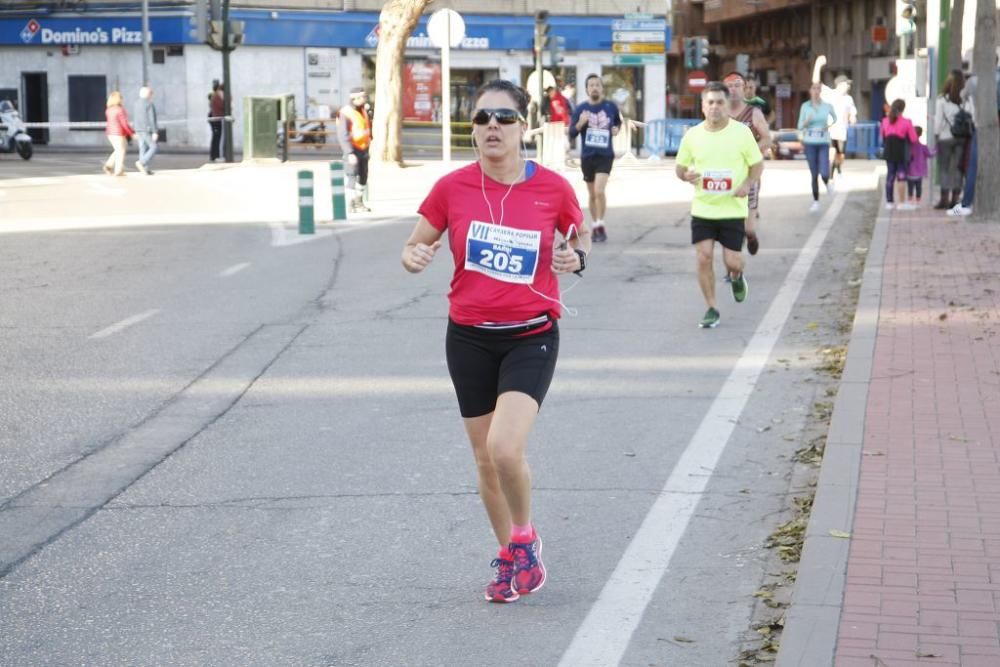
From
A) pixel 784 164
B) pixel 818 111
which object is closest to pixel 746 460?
pixel 818 111

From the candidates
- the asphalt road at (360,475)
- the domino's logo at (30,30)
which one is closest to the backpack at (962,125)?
the asphalt road at (360,475)

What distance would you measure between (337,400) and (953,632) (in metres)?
5.11

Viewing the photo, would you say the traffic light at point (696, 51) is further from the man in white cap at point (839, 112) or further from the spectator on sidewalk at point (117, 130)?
the spectator on sidewalk at point (117, 130)

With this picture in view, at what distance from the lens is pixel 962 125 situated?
22.7 metres

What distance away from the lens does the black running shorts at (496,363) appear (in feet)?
18.8

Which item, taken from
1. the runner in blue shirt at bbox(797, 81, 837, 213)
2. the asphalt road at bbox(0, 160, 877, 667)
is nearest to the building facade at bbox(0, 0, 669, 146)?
the runner in blue shirt at bbox(797, 81, 837, 213)

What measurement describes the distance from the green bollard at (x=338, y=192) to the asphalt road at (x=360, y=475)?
715 cm

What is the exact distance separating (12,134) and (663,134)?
1721 centimetres

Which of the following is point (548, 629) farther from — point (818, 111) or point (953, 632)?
point (818, 111)

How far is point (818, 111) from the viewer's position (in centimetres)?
2352

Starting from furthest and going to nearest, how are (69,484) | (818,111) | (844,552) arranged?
(818,111) → (69,484) → (844,552)

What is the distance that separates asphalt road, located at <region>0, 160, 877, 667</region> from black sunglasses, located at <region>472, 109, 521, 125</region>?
5.28 ft

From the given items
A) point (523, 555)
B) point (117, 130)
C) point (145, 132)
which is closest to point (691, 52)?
point (145, 132)

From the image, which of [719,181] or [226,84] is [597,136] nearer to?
[719,181]
